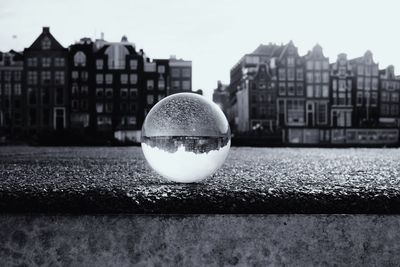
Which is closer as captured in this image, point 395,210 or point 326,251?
point 326,251

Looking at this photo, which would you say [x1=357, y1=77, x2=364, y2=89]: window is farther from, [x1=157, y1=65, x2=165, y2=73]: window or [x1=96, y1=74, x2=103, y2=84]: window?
[x1=96, y1=74, x2=103, y2=84]: window

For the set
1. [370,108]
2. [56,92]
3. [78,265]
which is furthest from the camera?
[370,108]

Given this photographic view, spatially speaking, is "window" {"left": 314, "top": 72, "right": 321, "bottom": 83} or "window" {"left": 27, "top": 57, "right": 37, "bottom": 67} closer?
"window" {"left": 27, "top": 57, "right": 37, "bottom": 67}

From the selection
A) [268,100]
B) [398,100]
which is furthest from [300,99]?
[398,100]

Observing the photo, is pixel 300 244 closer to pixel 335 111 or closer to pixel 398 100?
pixel 335 111

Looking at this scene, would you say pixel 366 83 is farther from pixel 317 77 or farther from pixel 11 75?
pixel 11 75

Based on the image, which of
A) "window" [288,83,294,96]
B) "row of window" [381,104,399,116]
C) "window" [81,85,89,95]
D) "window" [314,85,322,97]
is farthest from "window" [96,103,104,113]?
"row of window" [381,104,399,116]

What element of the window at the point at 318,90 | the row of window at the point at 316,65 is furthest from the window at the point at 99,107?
the window at the point at 318,90

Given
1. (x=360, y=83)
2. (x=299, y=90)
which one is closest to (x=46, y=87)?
(x=299, y=90)
